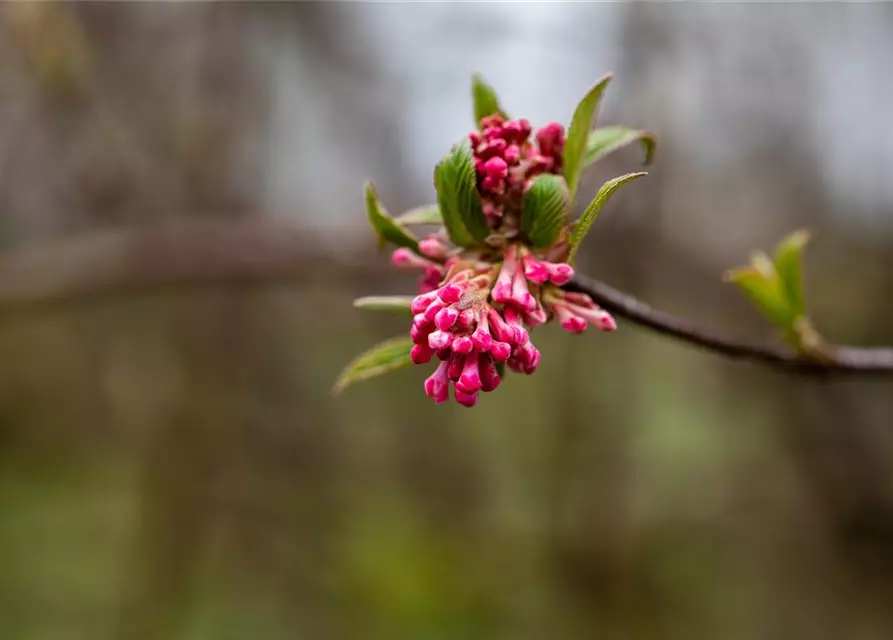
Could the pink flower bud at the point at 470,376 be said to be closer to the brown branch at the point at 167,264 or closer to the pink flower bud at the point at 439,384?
the pink flower bud at the point at 439,384

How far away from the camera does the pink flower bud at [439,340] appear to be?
2.01ft

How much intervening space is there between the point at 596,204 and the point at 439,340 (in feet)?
0.62

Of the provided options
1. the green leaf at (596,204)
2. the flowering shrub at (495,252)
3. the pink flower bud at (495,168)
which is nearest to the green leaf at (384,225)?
the flowering shrub at (495,252)

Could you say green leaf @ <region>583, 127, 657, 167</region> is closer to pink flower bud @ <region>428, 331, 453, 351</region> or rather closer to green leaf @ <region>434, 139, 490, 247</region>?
green leaf @ <region>434, 139, 490, 247</region>

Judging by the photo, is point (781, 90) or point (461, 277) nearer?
point (461, 277)

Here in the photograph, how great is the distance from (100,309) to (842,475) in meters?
6.43

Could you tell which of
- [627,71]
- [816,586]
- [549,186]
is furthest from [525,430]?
[549,186]

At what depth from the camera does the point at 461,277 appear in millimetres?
714

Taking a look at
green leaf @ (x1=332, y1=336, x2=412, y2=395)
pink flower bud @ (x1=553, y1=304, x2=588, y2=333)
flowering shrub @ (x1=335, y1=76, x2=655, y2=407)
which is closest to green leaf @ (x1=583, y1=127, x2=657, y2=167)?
flowering shrub @ (x1=335, y1=76, x2=655, y2=407)

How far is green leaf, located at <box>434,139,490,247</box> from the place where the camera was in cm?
71

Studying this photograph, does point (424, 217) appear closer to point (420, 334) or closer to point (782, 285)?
point (420, 334)

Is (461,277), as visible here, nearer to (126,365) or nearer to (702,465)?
(702,465)

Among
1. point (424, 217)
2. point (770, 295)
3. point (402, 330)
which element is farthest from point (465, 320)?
point (402, 330)

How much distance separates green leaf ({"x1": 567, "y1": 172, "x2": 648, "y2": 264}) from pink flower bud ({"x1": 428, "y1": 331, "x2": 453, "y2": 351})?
16 centimetres
